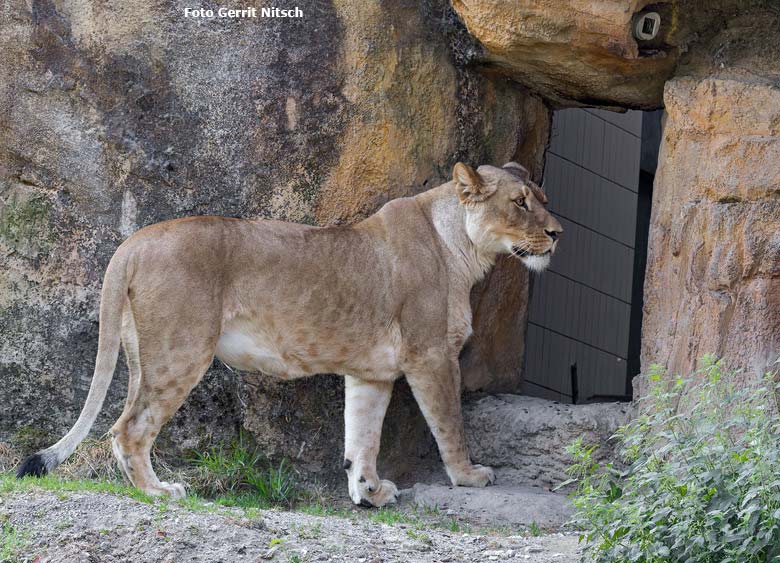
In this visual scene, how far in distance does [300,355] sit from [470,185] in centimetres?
152

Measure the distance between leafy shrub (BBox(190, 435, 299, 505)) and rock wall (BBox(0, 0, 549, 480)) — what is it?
147mm

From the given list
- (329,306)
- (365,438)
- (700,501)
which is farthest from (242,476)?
(700,501)

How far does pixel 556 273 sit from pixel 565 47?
3975mm

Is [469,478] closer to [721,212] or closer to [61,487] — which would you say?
[721,212]

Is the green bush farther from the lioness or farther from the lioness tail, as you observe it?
the lioness tail

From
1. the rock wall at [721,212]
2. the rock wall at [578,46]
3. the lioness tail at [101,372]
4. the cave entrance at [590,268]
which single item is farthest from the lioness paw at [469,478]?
the cave entrance at [590,268]

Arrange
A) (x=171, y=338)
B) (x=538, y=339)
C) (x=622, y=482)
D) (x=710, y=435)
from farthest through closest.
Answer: (x=538, y=339) < (x=171, y=338) < (x=622, y=482) < (x=710, y=435)

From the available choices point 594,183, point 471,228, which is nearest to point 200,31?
point 471,228

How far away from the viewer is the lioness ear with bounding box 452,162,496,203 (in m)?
8.36

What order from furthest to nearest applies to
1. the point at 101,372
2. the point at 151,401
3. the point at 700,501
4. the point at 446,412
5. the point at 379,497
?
the point at 446,412 < the point at 379,497 < the point at 151,401 < the point at 101,372 < the point at 700,501

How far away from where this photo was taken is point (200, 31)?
877 cm

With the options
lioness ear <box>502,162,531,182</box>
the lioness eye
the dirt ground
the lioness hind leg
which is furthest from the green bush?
lioness ear <box>502,162,531,182</box>

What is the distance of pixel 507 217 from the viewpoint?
849 centimetres

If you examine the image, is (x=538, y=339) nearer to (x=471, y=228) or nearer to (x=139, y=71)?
(x=471, y=228)
